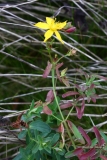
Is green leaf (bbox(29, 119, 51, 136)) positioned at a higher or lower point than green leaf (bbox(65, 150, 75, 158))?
higher

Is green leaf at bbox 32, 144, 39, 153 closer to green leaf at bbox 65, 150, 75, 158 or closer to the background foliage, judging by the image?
green leaf at bbox 65, 150, 75, 158

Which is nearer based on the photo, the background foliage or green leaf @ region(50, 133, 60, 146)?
green leaf @ region(50, 133, 60, 146)

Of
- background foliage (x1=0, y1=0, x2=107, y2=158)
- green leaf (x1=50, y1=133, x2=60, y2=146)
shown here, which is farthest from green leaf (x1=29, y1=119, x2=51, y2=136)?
background foliage (x1=0, y1=0, x2=107, y2=158)

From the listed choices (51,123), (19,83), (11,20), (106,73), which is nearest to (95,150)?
(51,123)

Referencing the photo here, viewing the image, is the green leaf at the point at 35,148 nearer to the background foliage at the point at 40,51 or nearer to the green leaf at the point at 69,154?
the green leaf at the point at 69,154

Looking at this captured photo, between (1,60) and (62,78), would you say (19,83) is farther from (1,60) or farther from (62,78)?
(62,78)

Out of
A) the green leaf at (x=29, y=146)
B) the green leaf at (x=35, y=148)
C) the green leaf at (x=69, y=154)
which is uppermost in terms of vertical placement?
the green leaf at (x=35, y=148)

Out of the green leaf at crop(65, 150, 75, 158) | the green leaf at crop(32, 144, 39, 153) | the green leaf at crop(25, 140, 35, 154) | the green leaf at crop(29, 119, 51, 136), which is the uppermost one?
the green leaf at crop(29, 119, 51, 136)

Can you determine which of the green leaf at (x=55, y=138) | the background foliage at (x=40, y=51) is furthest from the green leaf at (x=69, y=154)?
the background foliage at (x=40, y=51)

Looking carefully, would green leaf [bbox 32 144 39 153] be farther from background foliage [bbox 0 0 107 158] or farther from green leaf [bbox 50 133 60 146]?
background foliage [bbox 0 0 107 158]

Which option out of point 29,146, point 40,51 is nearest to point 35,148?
point 29,146

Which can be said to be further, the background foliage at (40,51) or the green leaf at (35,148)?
the background foliage at (40,51)

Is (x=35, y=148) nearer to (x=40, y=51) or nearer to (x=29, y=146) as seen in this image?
(x=29, y=146)
